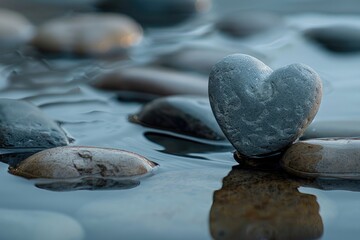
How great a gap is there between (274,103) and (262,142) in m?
0.17

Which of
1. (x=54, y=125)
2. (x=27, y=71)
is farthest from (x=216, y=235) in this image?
(x=27, y=71)

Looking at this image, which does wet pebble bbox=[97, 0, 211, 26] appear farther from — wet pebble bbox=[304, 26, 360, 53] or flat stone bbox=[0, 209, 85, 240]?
flat stone bbox=[0, 209, 85, 240]

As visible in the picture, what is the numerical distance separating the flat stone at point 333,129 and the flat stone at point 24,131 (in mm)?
1092

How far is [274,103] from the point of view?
2.89 m

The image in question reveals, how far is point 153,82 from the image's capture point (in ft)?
13.4

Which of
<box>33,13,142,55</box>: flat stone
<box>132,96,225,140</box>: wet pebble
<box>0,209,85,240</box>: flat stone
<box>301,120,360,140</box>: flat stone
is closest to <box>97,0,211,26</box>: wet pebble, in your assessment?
<box>33,13,142,55</box>: flat stone

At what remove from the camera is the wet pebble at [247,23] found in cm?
554

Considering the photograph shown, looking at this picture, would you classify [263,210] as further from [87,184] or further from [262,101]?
[87,184]

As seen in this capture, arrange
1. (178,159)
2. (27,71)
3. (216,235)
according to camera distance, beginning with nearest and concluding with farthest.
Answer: (216,235) < (178,159) < (27,71)

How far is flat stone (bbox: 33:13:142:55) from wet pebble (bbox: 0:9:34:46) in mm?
136

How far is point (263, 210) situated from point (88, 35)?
3028 mm

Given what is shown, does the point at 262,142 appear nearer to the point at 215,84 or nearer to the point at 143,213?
the point at 215,84

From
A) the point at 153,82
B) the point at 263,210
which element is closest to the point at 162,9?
the point at 153,82

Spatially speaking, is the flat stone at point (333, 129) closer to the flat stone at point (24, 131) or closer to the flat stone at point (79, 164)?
the flat stone at point (79, 164)
